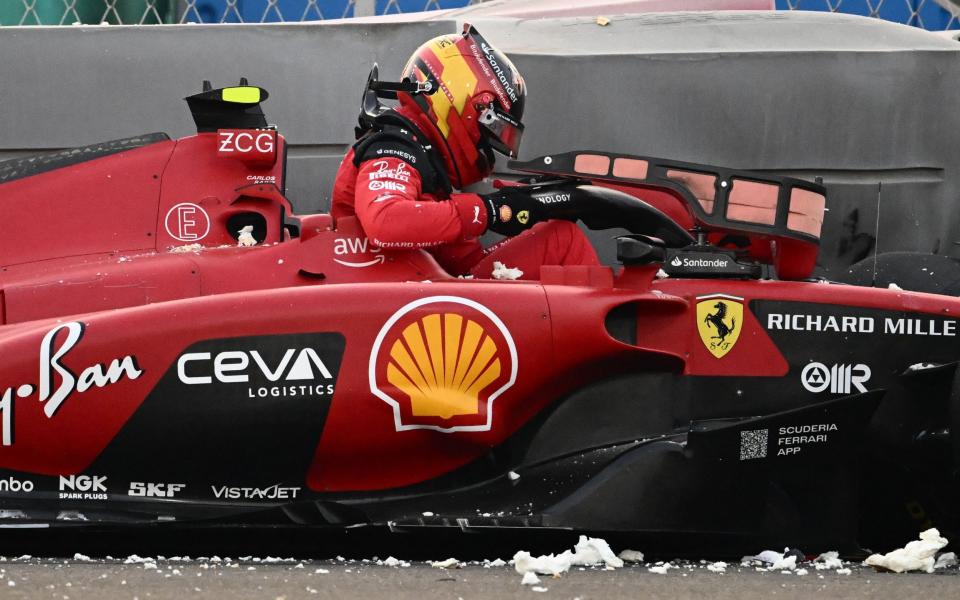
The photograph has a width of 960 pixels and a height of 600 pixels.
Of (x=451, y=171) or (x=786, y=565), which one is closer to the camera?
(x=786, y=565)

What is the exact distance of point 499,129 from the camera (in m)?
4.93

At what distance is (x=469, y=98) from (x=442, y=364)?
116 centimetres

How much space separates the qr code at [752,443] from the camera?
4.10 meters

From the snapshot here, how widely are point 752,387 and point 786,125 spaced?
2680 mm

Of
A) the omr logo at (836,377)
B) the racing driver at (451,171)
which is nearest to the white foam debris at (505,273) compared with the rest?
the racing driver at (451,171)

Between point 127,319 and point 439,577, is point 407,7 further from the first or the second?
point 439,577

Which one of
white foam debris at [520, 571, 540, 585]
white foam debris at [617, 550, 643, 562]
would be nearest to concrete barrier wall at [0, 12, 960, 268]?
white foam debris at [617, 550, 643, 562]

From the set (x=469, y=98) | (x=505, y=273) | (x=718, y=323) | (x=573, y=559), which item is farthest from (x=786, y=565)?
(x=469, y=98)

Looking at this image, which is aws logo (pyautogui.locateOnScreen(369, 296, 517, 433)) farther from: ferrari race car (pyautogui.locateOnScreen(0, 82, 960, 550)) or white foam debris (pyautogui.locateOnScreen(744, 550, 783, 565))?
white foam debris (pyautogui.locateOnScreen(744, 550, 783, 565))

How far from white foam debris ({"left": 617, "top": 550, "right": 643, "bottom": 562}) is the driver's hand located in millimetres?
1180

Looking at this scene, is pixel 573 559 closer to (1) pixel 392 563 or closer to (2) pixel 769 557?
(1) pixel 392 563

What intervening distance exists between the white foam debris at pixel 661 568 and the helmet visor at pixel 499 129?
1.67 m

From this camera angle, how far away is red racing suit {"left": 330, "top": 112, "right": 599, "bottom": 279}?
14.9ft

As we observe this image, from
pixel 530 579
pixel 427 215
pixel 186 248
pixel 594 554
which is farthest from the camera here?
pixel 186 248
